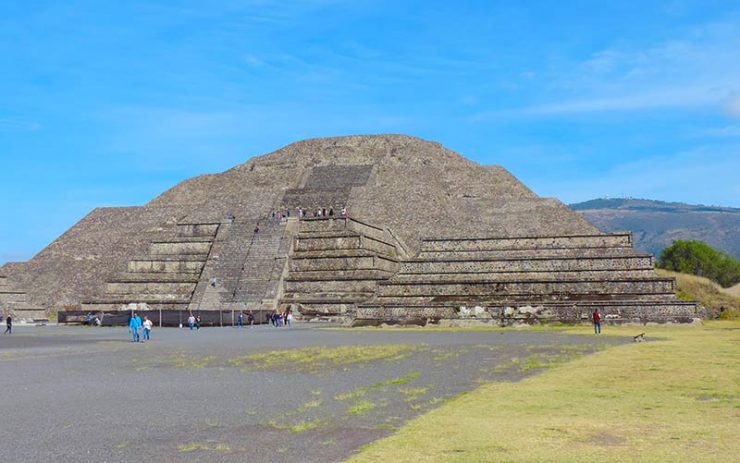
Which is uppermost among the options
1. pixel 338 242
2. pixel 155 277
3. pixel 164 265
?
pixel 338 242

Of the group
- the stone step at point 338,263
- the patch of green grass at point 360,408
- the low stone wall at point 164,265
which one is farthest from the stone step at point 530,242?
the patch of green grass at point 360,408

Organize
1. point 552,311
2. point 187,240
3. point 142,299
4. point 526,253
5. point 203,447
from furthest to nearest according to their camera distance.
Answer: point 187,240
point 142,299
point 526,253
point 552,311
point 203,447

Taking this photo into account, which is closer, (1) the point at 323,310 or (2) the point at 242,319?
(2) the point at 242,319

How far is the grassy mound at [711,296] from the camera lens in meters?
37.6

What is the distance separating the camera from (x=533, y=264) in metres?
38.4

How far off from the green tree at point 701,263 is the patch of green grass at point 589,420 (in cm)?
6163

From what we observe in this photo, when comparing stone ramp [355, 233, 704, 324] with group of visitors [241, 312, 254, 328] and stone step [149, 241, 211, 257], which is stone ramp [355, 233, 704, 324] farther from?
stone step [149, 241, 211, 257]

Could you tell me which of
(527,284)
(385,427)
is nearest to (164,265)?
(527,284)

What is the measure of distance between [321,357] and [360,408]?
27.2ft

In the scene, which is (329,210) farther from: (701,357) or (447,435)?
(447,435)

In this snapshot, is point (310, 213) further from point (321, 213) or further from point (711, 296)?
point (711, 296)

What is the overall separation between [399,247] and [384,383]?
121 ft

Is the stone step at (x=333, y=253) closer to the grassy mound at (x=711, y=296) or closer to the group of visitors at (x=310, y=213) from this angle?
the group of visitors at (x=310, y=213)

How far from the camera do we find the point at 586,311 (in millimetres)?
33062
